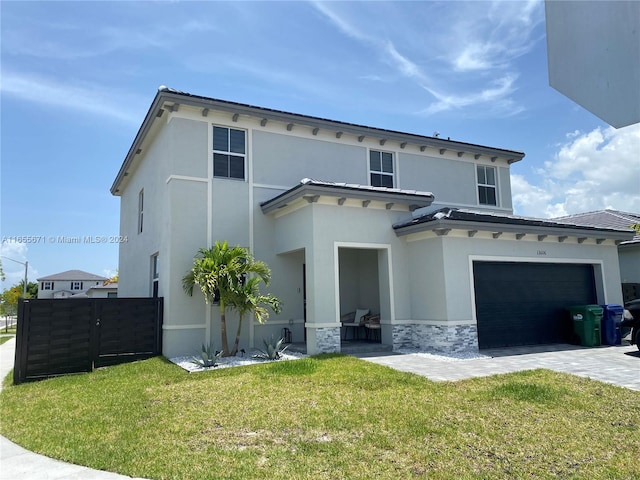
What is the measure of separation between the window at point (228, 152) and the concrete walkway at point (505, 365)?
6648mm

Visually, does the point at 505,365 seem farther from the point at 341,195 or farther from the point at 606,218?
the point at 606,218

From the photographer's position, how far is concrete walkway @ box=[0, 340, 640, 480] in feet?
16.9

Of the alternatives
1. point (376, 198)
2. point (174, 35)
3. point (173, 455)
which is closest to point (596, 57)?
point (173, 455)

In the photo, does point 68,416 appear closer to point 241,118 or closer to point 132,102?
point 241,118

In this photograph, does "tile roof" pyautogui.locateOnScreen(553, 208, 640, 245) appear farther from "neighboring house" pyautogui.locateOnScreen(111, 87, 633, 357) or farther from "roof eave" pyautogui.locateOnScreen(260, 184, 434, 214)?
"roof eave" pyautogui.locateOnScreen(260, 184, 434, 214)

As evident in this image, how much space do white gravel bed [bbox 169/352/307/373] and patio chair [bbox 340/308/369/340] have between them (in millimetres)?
3107

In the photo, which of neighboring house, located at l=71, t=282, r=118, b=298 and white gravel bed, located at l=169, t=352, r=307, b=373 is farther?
neighboring house, located at l=71, t=282, r=118, b=298

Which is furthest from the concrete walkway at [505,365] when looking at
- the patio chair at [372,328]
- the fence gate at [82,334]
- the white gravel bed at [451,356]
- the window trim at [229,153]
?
the window trim at [229,153]

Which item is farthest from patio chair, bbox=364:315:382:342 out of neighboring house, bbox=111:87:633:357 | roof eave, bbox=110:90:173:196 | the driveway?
roof eave, bbox=110:90:173:196

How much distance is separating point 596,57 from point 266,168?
1312cm

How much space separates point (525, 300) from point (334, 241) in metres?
5.93

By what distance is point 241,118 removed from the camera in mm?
13719

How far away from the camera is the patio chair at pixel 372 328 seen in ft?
43.4

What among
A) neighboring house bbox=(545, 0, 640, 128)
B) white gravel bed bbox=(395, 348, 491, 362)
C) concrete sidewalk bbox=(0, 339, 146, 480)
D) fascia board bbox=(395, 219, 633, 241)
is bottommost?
concrete sidewalk bbox=(0, 339, 146, 480)
